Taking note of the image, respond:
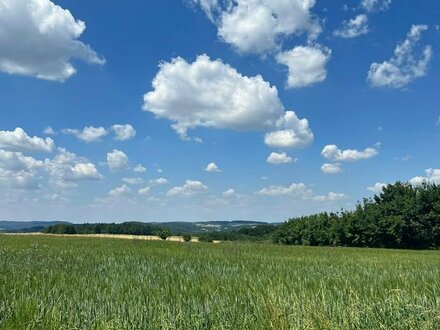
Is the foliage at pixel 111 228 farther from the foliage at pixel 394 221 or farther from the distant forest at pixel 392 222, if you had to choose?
the foliage at pixel 394 221

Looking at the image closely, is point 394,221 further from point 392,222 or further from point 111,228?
point 111,228

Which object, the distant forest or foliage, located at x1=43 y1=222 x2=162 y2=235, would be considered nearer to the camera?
the distant forest

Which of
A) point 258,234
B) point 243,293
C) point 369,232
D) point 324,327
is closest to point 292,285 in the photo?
point 243,293

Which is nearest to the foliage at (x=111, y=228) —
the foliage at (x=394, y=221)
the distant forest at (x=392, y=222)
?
the distant forest at (x=392, y=222)

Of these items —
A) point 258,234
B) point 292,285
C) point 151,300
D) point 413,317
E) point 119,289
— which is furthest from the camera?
point 258,234

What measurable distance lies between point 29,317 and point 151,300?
1812mm

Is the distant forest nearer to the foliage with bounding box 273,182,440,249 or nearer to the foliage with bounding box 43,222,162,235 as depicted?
the foliage with bounding box 273,182,440,249

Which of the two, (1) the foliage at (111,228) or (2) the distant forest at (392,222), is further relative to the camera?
(1) the foliage at (111,228)

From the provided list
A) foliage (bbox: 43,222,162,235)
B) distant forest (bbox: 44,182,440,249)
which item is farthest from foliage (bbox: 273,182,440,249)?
foliage (bbox: 43,222,162,235)

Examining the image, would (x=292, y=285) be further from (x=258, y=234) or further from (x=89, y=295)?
(x=258, y=234)

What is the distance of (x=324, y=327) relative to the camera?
5.21 meters

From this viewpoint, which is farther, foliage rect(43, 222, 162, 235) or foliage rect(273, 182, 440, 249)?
foliage rect(43, 222, 162, 235)

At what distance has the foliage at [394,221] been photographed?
71062mm

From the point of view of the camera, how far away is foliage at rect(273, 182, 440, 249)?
71.1m
